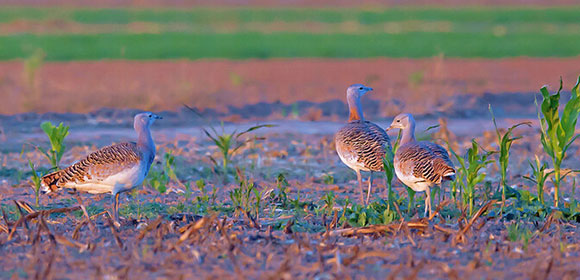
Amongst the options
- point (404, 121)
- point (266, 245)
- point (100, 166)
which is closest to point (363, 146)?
point (404, 121)

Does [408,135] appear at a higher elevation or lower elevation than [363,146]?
higher

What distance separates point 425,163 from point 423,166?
45mm

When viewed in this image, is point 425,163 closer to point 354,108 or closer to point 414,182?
point 414,182

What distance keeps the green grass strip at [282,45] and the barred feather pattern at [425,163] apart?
2237cm

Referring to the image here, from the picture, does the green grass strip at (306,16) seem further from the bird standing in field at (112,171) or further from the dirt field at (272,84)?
the bird standing in field at (112,171)

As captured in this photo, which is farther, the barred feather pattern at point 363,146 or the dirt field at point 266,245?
the barred feather pattern at point 363,146

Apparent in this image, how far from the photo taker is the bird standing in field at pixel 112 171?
7.60m

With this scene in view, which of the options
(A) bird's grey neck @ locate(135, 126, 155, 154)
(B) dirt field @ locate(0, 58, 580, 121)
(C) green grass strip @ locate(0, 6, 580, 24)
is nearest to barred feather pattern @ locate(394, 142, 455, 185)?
(A) bird's grey neck @ locate(135, 126, 155, 154)

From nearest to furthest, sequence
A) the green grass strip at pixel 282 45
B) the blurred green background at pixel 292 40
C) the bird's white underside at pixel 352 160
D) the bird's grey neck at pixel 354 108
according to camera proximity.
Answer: the bird's white underside at pixel 352 160
the bird's grey neck at pixel 354 108
the green grass strip at pixel 282 45
the blurred green background at pixel 292 40

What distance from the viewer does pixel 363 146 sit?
8.91 meters

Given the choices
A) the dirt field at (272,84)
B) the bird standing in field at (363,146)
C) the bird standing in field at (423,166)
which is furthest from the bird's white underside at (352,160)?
the dirt field at (272,84)

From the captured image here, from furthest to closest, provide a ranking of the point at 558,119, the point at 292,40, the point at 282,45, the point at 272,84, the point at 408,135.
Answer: the point at 292,40 → the point at 282,45 → the point at 272,84 → the point at 408,135 → the point at 558,119

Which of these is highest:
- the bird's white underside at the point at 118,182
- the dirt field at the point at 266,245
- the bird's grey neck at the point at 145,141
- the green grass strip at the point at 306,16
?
the green grass strip at the point at 306,16

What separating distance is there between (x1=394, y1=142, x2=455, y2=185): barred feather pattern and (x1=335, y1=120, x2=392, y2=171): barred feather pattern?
2.07ft
